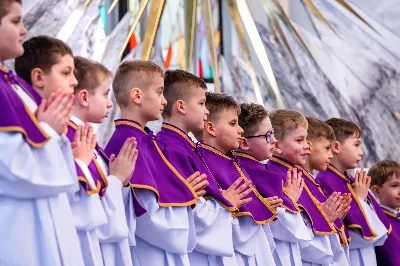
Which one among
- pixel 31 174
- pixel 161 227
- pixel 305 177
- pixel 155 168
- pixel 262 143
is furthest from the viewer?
pixel 305 177

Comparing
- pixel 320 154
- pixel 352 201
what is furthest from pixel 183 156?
pixel 352 201

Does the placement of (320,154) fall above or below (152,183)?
below

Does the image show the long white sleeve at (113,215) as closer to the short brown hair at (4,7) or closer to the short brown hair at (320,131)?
the short brown hair at (4,7)

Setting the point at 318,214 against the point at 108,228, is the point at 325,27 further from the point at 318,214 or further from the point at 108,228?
the point at 108,228

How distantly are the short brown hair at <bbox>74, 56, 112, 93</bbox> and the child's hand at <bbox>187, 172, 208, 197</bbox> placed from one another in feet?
2.02

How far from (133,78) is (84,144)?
26.6 inches

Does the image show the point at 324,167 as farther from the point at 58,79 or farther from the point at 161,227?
the point at 58,79

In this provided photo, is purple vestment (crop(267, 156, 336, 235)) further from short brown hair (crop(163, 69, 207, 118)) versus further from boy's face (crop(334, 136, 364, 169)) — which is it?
short brown hair (crop(163, 69, 207, 118))

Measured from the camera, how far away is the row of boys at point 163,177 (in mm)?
2678

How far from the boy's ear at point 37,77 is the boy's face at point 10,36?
24 centimetres

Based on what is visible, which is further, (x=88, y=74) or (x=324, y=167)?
(x=324, y=167)

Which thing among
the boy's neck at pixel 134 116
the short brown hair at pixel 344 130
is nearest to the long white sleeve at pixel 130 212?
the boy's neck at pixel 134 116

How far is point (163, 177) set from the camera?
353 centimetres

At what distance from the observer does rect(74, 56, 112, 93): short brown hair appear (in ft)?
11.0
